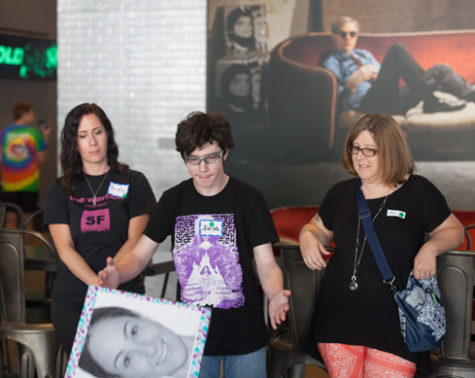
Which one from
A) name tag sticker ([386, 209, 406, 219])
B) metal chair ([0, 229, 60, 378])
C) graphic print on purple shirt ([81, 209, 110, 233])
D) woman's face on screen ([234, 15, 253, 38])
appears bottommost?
metal chair ([0, 229, 60, 378])

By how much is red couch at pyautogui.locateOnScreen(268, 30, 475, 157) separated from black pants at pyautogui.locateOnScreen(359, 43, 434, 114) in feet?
0.19

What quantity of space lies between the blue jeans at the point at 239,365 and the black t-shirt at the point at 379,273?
310mm

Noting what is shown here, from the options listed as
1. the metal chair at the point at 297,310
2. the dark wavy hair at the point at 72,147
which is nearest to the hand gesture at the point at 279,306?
the metal chair at the point at 297,310

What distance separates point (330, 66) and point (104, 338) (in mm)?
4019

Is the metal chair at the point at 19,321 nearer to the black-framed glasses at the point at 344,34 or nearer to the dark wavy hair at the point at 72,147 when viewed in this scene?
the dark wavy hair at the point at 72,147

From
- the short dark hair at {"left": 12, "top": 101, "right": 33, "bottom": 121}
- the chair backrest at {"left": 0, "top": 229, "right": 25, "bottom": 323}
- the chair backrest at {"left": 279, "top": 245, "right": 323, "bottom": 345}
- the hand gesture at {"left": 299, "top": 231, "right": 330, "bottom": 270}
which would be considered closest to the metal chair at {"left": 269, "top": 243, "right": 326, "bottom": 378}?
the chair backrest at {"left": 279, "top": 245, "right": 323, "bottom": 345}

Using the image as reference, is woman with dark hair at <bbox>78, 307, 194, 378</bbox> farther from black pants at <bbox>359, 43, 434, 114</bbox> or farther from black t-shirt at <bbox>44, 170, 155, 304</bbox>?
black pants at <bbox>359, 43, 434, 114</bbox>

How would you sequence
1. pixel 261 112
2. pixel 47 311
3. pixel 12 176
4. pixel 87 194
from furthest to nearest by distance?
1. pixel 12 176
2. pixel 261 112
3. pixel 47 311
4. pixel 87 194

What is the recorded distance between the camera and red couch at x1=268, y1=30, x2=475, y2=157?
525 centimetres

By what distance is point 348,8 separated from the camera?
539 centimetres

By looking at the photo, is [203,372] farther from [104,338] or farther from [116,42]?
[116,42]

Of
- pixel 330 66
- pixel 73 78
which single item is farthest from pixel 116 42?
pixel 330 66

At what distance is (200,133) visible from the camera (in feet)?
6.73

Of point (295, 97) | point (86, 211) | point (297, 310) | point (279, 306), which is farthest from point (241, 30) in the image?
point (279, 306)
